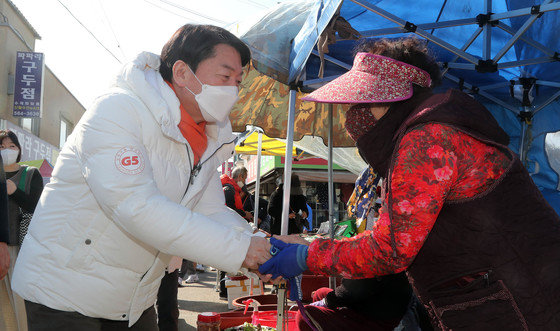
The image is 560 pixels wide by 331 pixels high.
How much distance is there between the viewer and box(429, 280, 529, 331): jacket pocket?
143cm

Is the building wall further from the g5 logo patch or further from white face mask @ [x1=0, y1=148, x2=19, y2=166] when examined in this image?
the g5 logo patch

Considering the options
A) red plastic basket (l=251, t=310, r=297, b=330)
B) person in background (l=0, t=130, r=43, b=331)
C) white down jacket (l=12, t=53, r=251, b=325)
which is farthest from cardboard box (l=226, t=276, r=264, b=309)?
white down jacket (l=12, t=53, r=251, b=325)

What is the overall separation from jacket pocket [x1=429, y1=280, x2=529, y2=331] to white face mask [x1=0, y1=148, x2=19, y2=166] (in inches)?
142

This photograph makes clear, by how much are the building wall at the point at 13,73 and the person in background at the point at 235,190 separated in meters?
9.01

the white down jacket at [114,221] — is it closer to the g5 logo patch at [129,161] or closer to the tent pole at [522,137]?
the g5 logo patch at [129,161]

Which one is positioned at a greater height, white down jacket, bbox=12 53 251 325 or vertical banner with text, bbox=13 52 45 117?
vertical banner with text, bbox=13 52 45 117

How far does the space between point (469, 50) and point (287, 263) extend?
4238 millimetres

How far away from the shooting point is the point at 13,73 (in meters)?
14.2

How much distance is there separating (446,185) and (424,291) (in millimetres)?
389

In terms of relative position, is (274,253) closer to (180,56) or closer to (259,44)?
(180,56)

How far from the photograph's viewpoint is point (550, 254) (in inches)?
57.1

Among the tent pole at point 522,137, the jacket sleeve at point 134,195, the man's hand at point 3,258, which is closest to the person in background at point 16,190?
the man's hand at point 3,258

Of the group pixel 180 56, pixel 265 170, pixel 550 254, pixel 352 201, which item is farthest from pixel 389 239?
pixel 265 170

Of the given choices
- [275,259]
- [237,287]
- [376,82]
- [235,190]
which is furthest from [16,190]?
[235,190]
